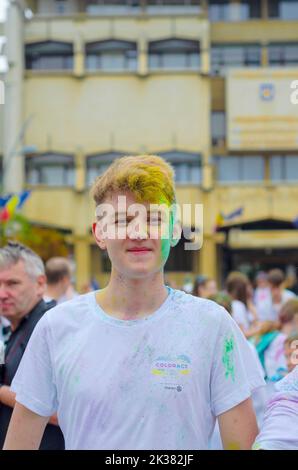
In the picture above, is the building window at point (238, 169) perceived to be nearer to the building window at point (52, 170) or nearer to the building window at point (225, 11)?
the building window at point (52, 170)

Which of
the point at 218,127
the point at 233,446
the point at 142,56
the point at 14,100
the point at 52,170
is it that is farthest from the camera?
the point at 218,127

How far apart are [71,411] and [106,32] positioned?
→ 119 ft

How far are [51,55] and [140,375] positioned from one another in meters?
37.2

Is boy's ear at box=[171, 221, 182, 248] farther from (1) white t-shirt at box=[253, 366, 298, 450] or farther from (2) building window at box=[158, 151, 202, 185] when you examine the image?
(2) building window at box=[158, 151, 202, 185]

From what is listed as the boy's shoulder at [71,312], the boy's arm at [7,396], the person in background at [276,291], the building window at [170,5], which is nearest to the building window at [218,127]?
the building window at [170,5]

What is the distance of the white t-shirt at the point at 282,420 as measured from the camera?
6.31 ft

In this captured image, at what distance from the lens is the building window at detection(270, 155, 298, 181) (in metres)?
36.5

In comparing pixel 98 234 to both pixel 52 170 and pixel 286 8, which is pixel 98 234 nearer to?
pixel 52 170

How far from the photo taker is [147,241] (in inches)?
88.3

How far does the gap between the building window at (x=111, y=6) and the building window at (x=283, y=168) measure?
1158cm

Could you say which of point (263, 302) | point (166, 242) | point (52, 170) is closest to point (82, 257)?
point (52, 170)

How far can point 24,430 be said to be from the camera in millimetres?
2318

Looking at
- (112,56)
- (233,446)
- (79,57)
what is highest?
(112,56)

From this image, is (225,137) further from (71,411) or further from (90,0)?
(71,411)
